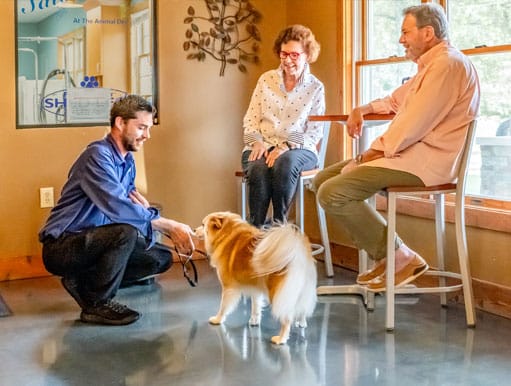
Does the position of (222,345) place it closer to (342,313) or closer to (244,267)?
(244,267)

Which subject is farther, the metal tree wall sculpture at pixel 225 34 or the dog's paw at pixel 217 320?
the metal tree wall sculpture at pixel 225 34

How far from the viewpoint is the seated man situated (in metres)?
3.32

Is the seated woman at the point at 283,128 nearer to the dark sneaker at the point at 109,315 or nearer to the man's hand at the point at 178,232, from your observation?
the man's hand at the point at 178,232

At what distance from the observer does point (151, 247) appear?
4.11 meters

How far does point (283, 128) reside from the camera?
173 inches

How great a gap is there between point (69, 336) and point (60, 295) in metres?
0.78

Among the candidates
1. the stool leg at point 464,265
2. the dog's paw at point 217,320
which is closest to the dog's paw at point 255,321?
the dog's paw at point 217,320

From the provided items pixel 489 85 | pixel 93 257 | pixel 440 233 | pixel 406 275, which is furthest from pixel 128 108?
pixel 489 85

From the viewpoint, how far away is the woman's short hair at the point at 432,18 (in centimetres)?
342

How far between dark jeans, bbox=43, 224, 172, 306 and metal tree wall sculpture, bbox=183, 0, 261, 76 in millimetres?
1704

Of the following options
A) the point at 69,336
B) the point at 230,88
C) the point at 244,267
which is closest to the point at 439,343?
the point at 244,267

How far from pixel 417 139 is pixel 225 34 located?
201cm

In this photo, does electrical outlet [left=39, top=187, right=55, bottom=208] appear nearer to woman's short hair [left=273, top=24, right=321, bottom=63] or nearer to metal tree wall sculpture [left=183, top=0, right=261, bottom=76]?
metal tree wall sculpture [left=183, top=0, right=261, bottom=76]

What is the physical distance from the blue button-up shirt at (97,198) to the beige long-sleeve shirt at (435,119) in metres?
1.09
